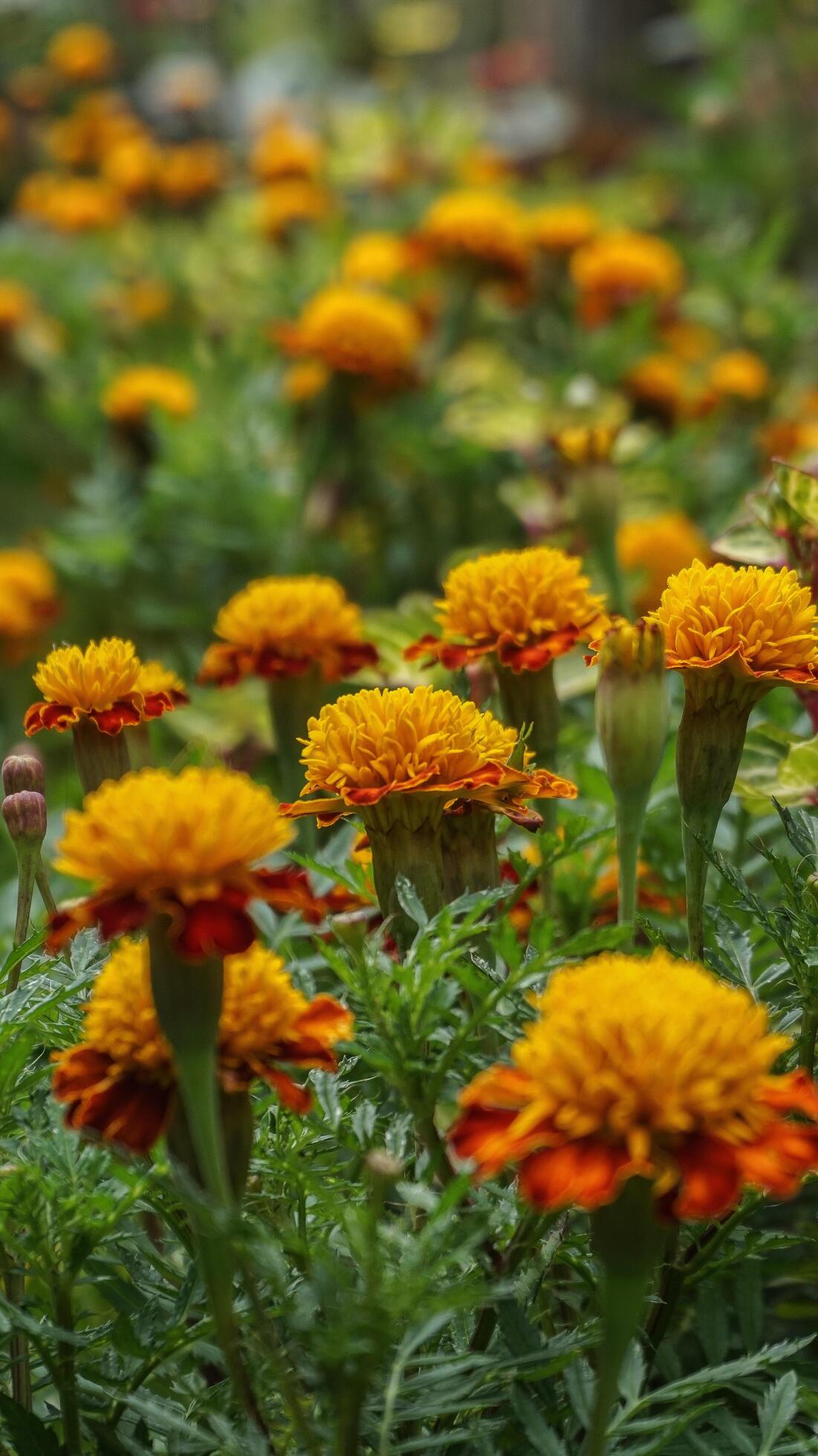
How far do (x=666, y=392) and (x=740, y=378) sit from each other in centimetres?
8

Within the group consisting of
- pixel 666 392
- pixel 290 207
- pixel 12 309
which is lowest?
pixel 666 392

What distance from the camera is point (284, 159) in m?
2.31

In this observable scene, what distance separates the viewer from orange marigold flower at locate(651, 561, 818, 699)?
1.88 feet

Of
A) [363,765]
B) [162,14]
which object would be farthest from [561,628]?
[162,14]

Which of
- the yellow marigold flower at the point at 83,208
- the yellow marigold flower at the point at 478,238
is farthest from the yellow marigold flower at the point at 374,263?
the yellow marigold flower at the point at 83,208

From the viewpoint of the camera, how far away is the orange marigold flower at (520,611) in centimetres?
68

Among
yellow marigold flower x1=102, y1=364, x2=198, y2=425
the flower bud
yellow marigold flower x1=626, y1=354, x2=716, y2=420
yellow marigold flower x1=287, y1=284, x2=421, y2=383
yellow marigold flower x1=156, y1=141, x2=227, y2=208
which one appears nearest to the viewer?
the flower bud

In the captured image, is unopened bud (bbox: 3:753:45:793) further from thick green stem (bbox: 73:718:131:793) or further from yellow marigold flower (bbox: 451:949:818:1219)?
yellow marigold flower (bbox: 451:949:818:1219)

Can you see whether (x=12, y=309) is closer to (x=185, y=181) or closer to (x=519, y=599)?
(x=185, y=181)

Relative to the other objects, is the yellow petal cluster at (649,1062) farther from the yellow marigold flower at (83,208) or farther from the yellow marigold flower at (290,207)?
the yellow marigold flower at (83,208)

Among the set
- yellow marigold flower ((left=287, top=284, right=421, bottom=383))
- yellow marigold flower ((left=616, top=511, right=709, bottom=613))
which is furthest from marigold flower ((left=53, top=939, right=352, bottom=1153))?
yellow marigold flower ((left=287, top=284, right=421, bottom=383))

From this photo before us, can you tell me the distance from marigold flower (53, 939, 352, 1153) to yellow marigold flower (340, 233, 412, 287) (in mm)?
1403

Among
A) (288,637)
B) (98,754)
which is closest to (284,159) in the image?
(288,637)

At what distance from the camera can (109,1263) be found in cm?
58
